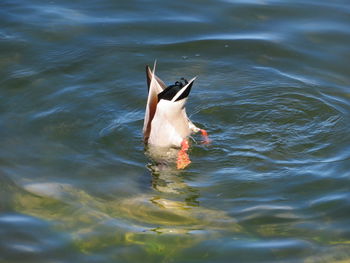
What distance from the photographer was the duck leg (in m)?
5.79

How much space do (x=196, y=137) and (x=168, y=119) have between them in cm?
65

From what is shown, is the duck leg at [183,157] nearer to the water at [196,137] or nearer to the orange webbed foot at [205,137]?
the water at [196,137]

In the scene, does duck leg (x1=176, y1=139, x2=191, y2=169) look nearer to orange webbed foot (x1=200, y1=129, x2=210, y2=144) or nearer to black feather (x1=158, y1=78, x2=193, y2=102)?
orange webbed foot (x1=200, y1=129, x2=210, y2=144)

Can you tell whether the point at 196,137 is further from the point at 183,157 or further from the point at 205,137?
the point at 183,157

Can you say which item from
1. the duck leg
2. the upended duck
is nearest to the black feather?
the upended duck

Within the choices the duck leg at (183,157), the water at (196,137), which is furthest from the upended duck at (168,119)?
the water at (196,137)

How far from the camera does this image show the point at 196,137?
20.7ft

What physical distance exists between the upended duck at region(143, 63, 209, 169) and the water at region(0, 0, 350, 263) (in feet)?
0.54

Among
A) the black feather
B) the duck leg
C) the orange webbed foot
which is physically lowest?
the duck leg

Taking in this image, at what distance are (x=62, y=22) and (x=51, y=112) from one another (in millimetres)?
2414

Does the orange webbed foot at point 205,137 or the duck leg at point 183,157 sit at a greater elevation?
the orange webbed foot at point 205,137

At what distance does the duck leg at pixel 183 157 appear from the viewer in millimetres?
5793

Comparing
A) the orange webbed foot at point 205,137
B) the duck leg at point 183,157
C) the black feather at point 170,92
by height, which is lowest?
the duck leg at point 183,157

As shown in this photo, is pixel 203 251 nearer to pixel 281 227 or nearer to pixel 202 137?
pixel 281 227
